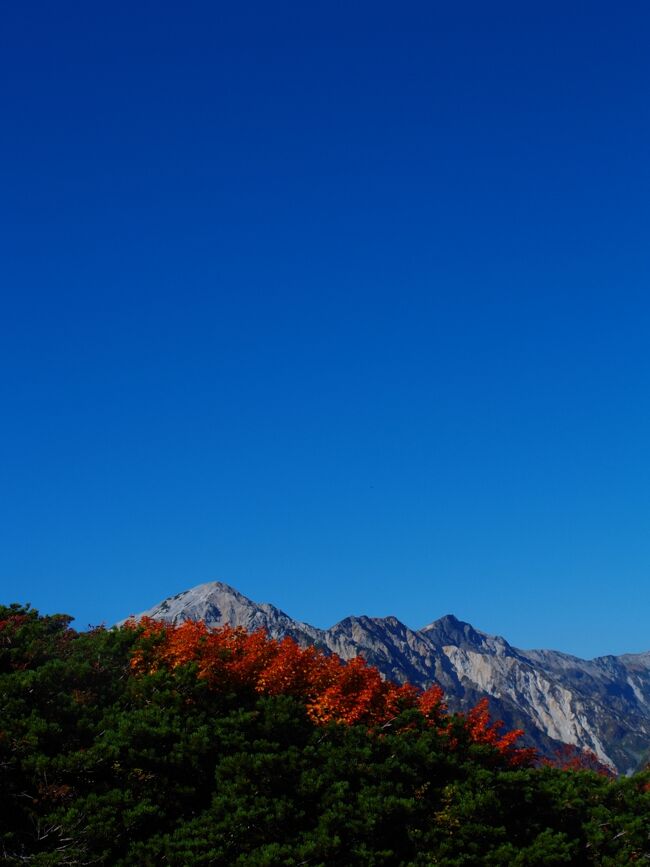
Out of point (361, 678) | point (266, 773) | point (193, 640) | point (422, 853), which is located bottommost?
point (422, 853)

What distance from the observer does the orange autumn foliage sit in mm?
27312

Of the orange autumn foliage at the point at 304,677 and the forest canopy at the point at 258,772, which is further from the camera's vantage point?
the orange autumn foliage at the point at 304,677

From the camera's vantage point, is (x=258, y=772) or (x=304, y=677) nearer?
(x=258, y=772)

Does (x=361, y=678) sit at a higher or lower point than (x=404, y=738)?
higher

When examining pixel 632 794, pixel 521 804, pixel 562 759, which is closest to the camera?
pixel 521 804

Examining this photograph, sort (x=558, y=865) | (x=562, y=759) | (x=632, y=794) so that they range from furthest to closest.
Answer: (x=562, y=759) → (x=632, y=794) → (x=558, y=865)

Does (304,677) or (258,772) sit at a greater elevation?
(304,677)

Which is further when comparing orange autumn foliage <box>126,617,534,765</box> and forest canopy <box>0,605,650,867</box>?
orange autumn foliage <box>126,617,534,765</box>

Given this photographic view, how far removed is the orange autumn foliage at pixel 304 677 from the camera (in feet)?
89.6

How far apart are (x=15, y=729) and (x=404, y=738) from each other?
11899mm

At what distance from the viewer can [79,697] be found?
989 inches

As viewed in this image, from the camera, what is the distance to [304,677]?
94.0ft

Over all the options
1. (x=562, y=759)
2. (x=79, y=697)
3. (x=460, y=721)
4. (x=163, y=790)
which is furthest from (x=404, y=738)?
(x=562, y=759)

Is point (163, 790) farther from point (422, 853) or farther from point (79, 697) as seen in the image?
point (422, 853)
